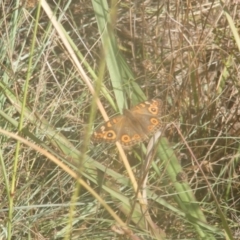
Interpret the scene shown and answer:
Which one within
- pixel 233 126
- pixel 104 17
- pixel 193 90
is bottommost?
pixel 233 126

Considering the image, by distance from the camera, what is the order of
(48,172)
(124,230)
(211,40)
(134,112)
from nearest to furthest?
(124,230) < (134,112) < (48,172) < (211,40)

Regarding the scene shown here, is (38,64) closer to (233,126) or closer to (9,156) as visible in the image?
(9,156)

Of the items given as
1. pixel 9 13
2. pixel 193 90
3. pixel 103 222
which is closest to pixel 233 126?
pixel 193 90
